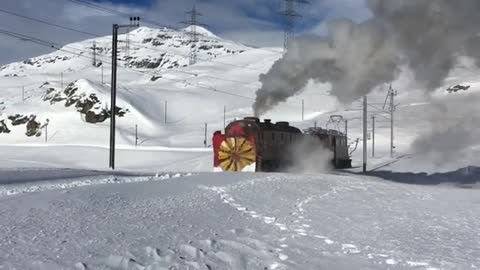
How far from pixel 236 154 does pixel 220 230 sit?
23.8m

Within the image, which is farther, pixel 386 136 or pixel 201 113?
pixel 201 113

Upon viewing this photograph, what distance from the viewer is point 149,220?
13141 millimetres

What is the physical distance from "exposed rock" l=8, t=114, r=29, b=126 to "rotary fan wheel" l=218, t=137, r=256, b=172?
122 m

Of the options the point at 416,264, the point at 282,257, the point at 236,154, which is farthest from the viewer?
the point at 236,154

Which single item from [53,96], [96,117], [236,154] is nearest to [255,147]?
[236,154]

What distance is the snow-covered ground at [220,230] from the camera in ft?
32.6

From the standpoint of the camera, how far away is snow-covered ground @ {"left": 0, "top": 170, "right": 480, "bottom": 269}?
9945 mm

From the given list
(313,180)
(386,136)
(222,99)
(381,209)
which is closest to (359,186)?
(313,180)

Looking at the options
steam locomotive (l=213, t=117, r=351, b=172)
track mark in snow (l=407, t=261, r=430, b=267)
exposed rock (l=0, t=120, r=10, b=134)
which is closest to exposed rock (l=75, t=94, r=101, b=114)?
exposed rock (l=0, t=120, r=10, b=134)

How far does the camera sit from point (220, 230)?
12812 mm

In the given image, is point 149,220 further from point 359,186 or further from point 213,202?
point 359,186

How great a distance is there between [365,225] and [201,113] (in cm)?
14500

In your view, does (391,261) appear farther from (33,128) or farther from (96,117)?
(33,128)

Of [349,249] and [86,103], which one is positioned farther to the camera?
[86,103]
